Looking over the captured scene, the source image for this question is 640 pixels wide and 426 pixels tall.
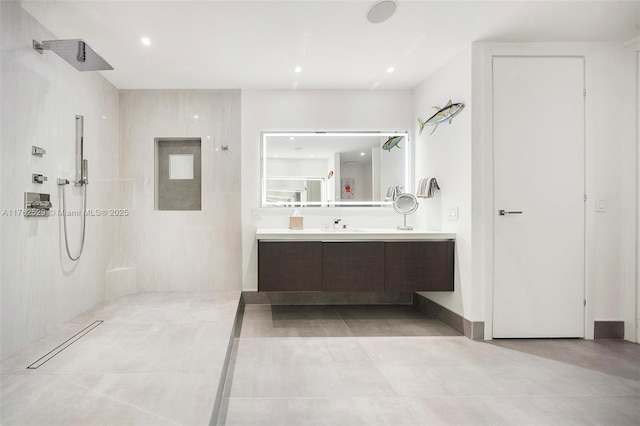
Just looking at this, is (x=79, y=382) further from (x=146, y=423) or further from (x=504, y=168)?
(x=504, y=168)

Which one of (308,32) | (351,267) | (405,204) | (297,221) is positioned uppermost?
(308,32)

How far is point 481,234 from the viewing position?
2768 mm

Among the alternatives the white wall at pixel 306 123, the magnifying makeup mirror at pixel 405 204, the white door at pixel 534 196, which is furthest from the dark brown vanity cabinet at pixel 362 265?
the white wall at pixel 306 123

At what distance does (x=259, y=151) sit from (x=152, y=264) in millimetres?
1702

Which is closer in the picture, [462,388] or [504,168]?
[462,388]

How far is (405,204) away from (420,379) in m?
1.98

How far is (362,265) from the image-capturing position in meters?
3.07

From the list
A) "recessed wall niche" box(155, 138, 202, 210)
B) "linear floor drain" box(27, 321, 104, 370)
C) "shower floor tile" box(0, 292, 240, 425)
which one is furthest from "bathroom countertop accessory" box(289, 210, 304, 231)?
"linear floor drain" box(27, 321, 104, 370)

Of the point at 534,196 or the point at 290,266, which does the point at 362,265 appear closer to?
the point at 290,266

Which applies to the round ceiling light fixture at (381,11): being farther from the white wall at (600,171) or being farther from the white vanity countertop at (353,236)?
the white vanity countertop at (353,236)

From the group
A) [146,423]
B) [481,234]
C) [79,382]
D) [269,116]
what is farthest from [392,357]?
[269,116]

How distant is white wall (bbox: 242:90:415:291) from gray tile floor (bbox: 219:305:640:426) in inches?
46.7

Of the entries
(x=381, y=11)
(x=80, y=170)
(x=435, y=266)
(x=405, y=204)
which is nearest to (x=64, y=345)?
(x=80, y=170)

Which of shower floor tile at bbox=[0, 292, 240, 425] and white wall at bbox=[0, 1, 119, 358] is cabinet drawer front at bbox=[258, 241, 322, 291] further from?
white wall at bbox=[0, 1, 119, 358]
